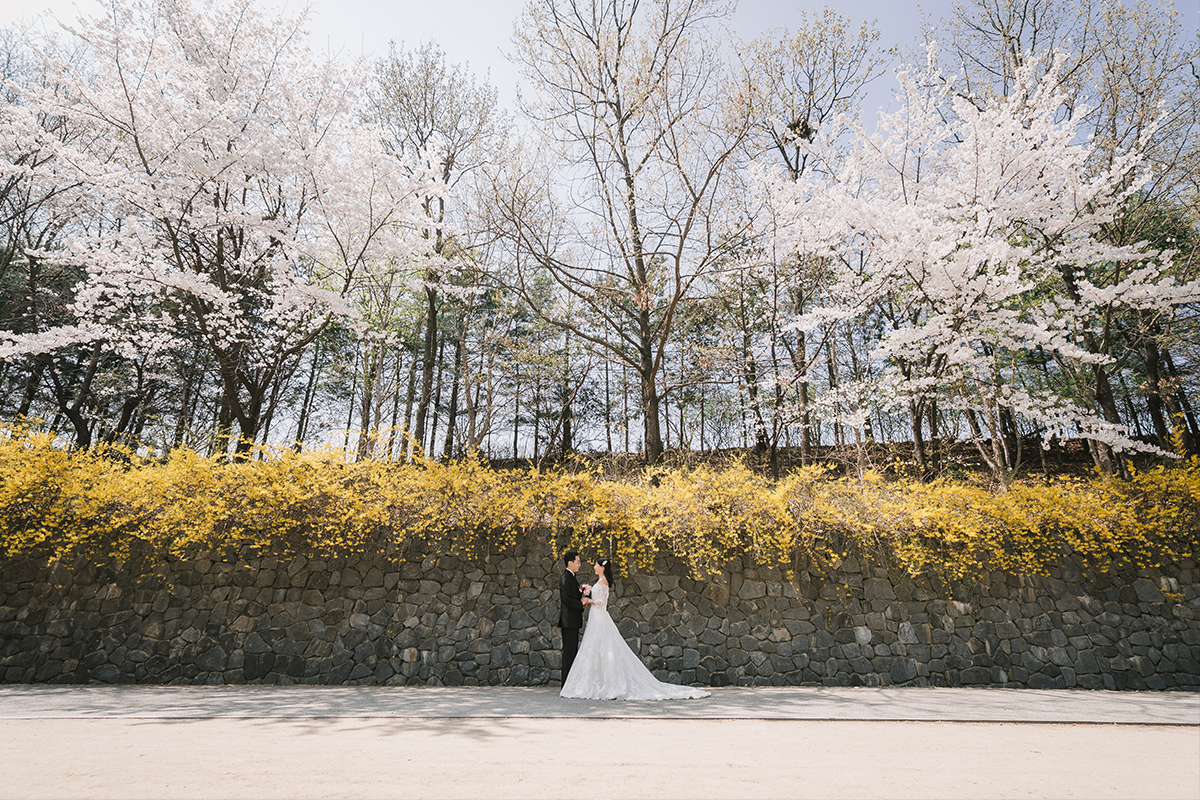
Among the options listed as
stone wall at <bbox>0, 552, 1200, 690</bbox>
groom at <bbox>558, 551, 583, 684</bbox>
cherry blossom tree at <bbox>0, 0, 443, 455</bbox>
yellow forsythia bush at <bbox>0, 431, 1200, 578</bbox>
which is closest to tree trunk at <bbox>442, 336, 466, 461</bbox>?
cherry blossom tree at <bbox>0, 0, 443, 455</bbox>

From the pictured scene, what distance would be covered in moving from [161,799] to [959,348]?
30.8ft

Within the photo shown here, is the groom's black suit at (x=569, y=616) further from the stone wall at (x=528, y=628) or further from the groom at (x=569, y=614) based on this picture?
the stone wall at (x=528, y=628)

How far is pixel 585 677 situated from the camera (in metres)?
5.22

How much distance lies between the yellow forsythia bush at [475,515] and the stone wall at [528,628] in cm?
27

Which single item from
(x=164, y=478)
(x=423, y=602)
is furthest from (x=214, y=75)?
(x=423, y=602)

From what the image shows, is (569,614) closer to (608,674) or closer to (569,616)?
(569,616)

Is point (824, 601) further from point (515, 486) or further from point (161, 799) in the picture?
point (161, 799)

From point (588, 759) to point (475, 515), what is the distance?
374cm

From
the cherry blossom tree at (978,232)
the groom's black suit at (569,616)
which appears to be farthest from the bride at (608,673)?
the cherry blossom tree at (978,232)

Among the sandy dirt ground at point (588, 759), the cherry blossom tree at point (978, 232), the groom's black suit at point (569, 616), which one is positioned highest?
the cherry blossom tree at point (978, 232)

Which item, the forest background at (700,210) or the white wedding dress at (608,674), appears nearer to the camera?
the white wedding dress at (608,674)

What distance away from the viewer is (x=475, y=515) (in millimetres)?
6578

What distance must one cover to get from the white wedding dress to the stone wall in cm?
101

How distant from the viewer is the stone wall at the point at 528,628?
6.22m
